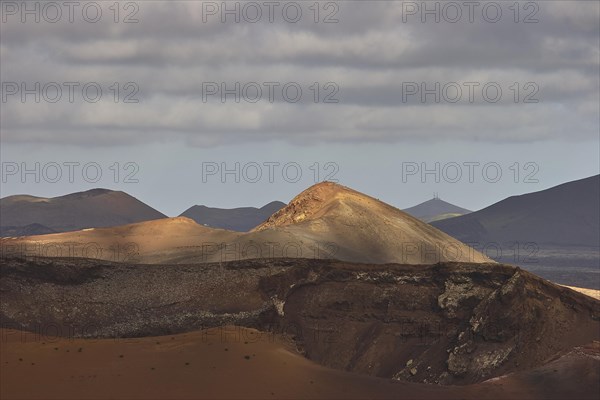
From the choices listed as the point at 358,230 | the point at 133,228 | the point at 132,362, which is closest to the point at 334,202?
the point at 358,230

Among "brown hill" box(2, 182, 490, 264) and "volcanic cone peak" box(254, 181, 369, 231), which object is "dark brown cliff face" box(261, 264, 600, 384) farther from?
"volcanic cone peak" box(254, 181, 369, 231)

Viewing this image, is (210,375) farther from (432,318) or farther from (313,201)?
(313,201)

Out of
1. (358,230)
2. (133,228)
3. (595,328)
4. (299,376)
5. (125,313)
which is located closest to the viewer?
(299,376)

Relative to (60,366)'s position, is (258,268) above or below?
above

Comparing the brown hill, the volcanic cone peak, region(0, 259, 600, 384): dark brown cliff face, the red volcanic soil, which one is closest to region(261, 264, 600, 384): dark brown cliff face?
region(0, 259, 600, 384): dark brown cliff face

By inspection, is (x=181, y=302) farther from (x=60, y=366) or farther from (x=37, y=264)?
(x=60, y=366)

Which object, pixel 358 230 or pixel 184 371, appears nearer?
pixel 184 371

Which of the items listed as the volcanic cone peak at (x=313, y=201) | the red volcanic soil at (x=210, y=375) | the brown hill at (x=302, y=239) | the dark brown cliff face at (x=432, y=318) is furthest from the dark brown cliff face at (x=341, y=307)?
the volcanic cone peak at (x=313, y=201)

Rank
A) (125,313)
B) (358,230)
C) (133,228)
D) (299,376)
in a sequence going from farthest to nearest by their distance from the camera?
1. (133,228)
2. (358,230)
3. (125,313)
4. (299,376)
